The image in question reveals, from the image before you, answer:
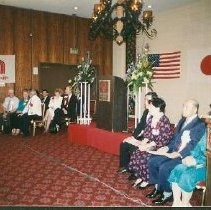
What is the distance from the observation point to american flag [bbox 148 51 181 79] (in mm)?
10609

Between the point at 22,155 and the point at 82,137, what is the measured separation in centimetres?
173

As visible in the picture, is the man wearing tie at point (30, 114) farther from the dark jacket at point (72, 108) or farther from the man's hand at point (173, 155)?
the man's hand at point (173, 155)

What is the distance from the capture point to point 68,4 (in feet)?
34.2

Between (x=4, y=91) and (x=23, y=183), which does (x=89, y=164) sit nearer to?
(x=23, y=183)

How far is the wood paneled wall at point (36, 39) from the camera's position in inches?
424

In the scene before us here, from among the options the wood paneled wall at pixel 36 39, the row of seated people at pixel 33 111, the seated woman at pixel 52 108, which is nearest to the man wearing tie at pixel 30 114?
the row of seated people at pixel 33 111

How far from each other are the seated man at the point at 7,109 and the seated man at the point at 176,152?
6319mm

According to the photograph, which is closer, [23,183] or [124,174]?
[23,183]

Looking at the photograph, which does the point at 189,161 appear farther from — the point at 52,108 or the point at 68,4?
the point at 68,4

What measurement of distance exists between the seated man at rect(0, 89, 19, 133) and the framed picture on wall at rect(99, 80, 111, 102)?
3.54 meters

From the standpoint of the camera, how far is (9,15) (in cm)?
1076

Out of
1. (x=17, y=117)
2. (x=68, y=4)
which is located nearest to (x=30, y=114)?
(x=17, y=117)

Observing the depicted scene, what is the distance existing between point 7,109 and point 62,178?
17.8 ft

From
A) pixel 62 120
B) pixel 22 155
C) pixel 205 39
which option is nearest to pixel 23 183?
pixel 22 155
